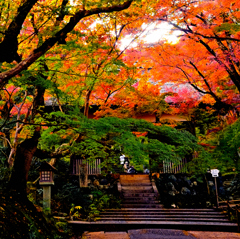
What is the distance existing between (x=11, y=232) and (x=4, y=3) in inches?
182

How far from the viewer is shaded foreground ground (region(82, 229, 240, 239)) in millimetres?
9334

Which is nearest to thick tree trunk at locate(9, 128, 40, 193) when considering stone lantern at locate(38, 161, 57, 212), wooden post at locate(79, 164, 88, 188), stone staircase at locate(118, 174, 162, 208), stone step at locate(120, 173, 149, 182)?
stone lantern at locate(38, 161, 57, 212)

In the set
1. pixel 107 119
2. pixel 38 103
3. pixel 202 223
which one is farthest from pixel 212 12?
pixel 202 223

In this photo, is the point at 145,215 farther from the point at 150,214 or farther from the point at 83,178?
the point at 83,178

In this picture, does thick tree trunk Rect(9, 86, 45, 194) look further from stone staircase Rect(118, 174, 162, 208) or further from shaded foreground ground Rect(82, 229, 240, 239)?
stone staircase Rect(118, 174, 162, 208)

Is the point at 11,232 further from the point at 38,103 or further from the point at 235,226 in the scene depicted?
the point at 235,226

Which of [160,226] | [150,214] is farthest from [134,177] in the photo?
[160,226]

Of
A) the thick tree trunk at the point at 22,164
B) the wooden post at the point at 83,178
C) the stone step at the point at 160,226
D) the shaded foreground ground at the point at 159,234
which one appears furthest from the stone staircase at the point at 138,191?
the thick tree trunk at the point at 22,164

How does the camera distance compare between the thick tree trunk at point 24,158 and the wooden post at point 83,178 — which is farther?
the wooden post at point 83,178

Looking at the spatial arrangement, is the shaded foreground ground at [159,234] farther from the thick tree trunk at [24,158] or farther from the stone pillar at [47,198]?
the thick tree trunk at [24,158]

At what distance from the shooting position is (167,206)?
45.3 feet

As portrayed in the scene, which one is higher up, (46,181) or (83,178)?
(46,181)

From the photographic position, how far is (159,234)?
9.67m

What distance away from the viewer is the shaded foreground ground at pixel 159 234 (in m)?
9.33
